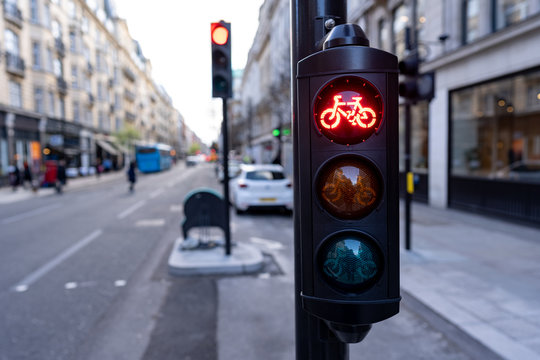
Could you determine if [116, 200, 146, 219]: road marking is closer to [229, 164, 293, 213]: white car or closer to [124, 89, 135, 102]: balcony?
[229, 164, 293, 213]: white car

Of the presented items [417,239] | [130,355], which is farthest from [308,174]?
[417,239]

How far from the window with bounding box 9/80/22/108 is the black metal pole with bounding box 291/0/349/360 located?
100 feet

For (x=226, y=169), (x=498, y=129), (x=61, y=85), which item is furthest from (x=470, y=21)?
(x=61, y=85)

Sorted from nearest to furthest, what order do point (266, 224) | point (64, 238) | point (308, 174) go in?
point (308, 174), point (64, 238), point (266, 224)

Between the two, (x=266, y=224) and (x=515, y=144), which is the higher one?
(x=515, y=144)

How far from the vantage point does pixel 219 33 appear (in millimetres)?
5457

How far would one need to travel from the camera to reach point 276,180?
11656mm

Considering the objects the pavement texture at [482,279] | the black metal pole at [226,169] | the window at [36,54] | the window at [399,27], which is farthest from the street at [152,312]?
the window at [36,54]

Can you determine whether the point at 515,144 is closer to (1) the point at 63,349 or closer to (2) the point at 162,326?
(2) the point at 162,326

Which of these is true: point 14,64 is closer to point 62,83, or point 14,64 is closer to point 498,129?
point 62,83

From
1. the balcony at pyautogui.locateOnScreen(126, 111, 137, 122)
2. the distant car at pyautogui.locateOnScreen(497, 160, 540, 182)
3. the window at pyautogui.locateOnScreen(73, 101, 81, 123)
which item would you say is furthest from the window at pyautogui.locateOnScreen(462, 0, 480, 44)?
the balcony at pyautogui.locateOnScreen(126, 111, 137, 122)

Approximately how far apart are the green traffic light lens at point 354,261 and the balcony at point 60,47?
38.2 meters

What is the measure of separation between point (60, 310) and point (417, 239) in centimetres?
635

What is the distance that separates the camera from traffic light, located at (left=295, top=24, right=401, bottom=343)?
49.2 inches
